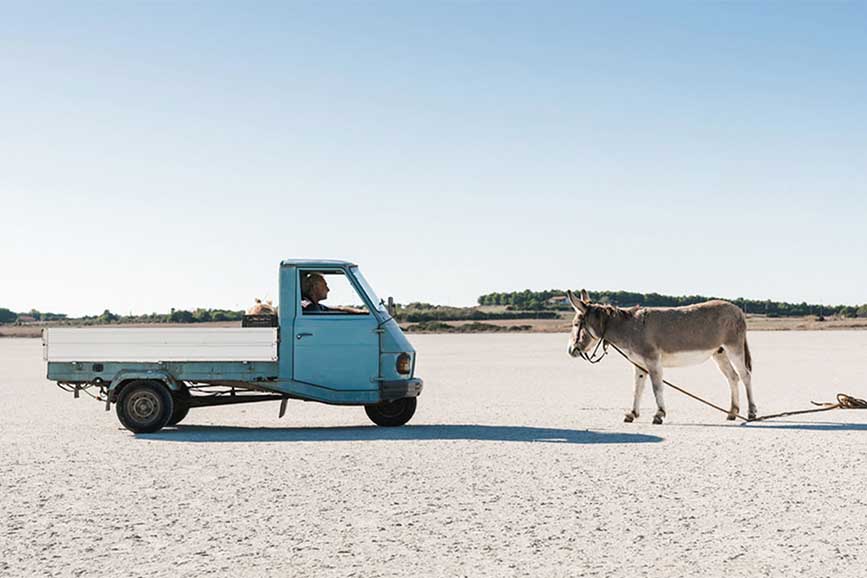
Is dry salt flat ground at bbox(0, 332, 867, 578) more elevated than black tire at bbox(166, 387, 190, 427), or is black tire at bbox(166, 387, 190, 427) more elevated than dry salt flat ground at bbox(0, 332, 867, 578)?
black tire at bbox(166, 387, 190, 427)

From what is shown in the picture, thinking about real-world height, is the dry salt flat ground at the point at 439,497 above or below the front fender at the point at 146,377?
below

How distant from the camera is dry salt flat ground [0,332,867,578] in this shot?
7.35 m

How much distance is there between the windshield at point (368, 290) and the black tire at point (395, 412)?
160 centimetres

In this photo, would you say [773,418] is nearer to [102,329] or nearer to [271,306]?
[271,306]

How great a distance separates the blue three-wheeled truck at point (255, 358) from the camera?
15398mm

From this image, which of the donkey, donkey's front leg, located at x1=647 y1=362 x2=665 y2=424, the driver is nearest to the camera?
the driver

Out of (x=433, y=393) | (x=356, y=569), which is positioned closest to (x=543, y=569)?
(x=356, y=569)

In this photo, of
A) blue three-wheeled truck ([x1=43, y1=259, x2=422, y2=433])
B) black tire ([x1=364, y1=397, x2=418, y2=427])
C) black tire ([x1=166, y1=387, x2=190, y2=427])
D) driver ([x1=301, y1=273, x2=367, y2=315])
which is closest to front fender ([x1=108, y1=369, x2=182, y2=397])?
blue three-wheeled truck ([x1=43, y1=259, x2=422, y2=433])

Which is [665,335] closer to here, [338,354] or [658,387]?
[658,387]

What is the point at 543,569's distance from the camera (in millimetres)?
7043

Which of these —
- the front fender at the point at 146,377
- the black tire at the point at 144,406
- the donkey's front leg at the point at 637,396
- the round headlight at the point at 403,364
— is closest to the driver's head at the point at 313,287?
the round headlight at the point at 403,364

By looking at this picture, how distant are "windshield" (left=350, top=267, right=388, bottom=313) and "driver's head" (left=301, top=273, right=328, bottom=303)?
549 millimetres

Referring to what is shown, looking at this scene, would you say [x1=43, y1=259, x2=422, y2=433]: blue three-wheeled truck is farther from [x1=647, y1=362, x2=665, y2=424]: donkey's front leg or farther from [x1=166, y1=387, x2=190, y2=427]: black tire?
[x1=647, y1=362, x2=665, y2=424]: donkey's front leg

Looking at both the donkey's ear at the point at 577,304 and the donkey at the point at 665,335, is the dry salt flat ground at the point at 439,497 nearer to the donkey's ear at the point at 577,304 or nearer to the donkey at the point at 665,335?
the donkey at the point at 665,335
